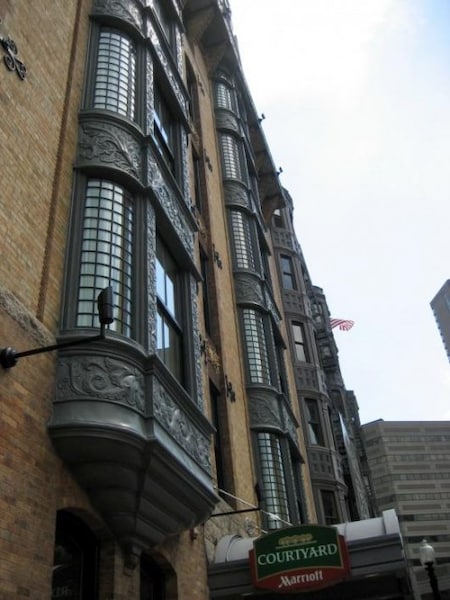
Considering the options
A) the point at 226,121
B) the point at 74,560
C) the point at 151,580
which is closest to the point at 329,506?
the point at 151,580

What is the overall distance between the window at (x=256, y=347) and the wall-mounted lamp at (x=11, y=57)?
1136 cm

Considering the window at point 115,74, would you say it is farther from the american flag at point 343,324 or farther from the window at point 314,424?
the american flag at point 343,324

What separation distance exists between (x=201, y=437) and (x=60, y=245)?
3857 mm

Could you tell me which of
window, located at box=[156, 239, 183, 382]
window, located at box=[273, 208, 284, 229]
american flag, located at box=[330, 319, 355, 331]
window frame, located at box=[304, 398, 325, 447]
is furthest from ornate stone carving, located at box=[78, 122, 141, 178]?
american flag, located at box=[330, 319, 355, 331]

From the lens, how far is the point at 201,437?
10023 millimetres

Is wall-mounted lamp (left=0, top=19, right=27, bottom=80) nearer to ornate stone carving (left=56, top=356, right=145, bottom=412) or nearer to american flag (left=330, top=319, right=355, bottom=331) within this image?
ornate stone carving (left=56, top=356, right=145, bottom=412)

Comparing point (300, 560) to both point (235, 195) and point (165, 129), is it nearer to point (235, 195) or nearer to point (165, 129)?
point (165, 129)

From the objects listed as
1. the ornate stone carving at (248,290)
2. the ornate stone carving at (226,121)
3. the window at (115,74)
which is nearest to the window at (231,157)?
the ornate stone carving at (226,121)

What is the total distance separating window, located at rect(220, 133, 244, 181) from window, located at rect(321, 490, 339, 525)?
12.6 meters

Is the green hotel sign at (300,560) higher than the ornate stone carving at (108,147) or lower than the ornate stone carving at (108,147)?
lower


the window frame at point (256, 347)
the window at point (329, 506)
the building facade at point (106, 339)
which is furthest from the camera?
the window at point (329, 506)

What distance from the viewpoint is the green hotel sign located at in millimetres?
9992

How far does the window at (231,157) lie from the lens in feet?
74.5

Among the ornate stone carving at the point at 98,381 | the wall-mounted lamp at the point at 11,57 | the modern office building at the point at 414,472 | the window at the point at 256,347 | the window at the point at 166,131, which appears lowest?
the ornate stone carving at the point at 98,381
